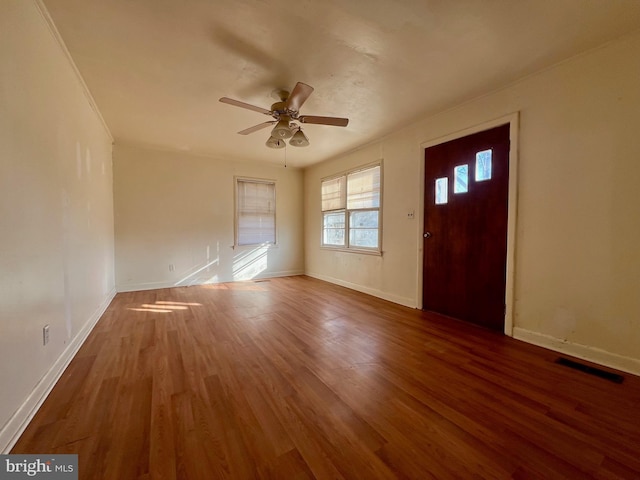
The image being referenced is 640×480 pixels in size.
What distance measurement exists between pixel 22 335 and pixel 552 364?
3.69 meters

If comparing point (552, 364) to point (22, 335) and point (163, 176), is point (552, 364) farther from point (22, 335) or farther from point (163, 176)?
point (163, 176)

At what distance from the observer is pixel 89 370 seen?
6.62 ft

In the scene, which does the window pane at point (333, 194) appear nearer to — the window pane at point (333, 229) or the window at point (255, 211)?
the window pane at point (333, 229)

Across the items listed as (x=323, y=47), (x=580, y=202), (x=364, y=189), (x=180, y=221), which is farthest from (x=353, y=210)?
(x=180, y=221)

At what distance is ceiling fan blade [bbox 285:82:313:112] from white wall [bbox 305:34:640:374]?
1.96 meters

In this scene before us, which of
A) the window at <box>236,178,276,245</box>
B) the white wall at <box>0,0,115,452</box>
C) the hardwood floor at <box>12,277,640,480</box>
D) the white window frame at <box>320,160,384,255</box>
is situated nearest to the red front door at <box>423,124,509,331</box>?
the hardwood floor at <box>12,277,640,480</box>

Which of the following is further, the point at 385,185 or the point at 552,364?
the point at 385,185

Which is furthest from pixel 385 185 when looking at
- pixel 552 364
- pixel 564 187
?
pixel 552 364

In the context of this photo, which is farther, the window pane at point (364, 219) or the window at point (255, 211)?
the window at point (255, 211)

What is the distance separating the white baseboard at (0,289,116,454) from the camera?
1.27 metres

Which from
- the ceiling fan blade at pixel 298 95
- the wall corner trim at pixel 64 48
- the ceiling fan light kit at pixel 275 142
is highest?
the wall corner trim at pixel 64 48

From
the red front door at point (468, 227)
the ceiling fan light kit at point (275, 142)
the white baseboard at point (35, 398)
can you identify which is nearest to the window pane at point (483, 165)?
the red front door at point (468, 227)

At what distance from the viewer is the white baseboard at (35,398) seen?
4.17 feet

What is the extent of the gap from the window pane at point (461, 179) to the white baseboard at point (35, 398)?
4.02m
